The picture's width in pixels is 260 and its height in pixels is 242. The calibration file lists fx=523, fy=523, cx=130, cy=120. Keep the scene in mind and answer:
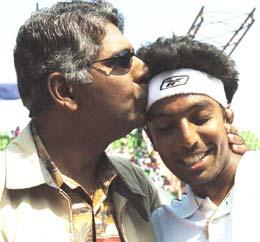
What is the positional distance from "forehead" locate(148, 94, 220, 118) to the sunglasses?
25 cm

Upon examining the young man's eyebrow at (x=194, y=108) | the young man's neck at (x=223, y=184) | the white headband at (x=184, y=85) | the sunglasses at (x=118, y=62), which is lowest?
the young man's neck at (x=223, y=184)

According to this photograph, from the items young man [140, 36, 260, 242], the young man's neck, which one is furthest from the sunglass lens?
the young man's neck

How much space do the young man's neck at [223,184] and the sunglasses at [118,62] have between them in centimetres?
69

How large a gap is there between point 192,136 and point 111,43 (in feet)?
2.03

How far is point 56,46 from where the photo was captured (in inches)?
98.0

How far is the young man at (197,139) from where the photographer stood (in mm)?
2414

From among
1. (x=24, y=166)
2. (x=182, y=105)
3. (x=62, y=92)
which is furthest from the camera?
(x=62, y=92)

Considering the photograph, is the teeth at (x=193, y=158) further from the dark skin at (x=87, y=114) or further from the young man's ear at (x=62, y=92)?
the young man's ear at (x=62, y=92)

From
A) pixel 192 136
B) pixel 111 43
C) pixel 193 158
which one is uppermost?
pixel 111 43

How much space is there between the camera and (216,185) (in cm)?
256

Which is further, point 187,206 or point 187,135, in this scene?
point 187,206

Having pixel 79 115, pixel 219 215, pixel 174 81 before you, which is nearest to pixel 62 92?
pixel 79 115

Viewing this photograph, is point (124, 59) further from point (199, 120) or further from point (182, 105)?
point (199, 120)

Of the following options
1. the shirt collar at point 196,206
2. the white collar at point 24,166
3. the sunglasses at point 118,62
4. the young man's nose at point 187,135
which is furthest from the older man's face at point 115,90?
the shirt collar at point 196,206
